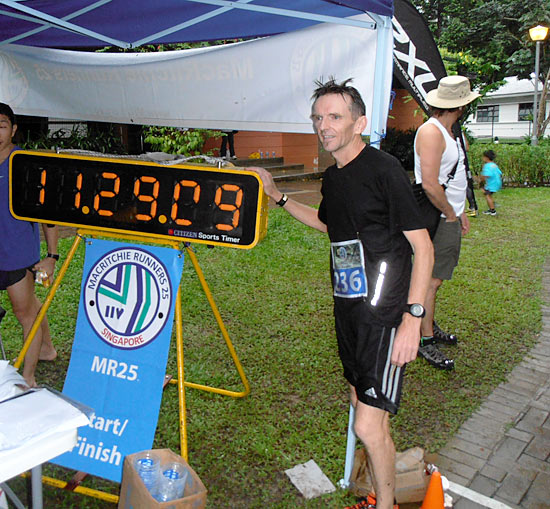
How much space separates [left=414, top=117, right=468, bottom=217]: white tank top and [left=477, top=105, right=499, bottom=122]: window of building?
48.6m

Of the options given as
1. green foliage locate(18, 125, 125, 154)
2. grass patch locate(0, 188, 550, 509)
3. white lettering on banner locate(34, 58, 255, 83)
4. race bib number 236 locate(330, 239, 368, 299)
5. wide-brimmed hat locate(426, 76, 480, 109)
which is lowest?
grass patch locate(0, 188, 550, 509)

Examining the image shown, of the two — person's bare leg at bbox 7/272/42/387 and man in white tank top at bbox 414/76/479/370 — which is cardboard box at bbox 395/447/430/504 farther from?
person's bare leg at bbox 7/272/42/387

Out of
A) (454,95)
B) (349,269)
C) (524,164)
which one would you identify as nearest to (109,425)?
(349,269)

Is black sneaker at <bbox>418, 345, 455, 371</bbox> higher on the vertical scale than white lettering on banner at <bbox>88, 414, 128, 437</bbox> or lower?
lower

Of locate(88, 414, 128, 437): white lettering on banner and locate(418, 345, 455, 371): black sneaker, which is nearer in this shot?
locate(88, 414, 128, 437): white lettering on banner

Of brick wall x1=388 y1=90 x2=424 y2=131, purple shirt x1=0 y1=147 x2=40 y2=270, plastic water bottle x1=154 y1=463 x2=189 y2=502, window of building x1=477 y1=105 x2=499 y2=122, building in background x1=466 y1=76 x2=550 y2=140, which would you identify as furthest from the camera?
window of building x1=477 y1=105 x2=499 y2=122

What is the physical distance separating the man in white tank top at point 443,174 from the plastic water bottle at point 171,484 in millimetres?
2611

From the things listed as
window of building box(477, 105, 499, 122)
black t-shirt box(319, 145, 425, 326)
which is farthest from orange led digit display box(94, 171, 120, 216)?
window of building box(477, 105, 499, 122)

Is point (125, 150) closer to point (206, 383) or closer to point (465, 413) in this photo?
point (206, 383)

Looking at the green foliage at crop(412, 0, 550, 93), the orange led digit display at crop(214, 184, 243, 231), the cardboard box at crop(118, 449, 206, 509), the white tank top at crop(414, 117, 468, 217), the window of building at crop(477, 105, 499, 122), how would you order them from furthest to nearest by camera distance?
the window of building at crop(477, 105, 499, 122) → the green foliage at crop(412, 0, 550, 93) → the white tank top at crop(414, 117, 468, 217) → the orange led digit display at crop(214, 184, 243, 231) → the cardboard box at crop(118, 449, 206, 509)

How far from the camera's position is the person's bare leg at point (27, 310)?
142 inches

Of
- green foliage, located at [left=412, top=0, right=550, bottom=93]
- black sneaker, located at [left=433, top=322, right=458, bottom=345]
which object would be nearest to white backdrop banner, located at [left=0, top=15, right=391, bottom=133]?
black sneaker, located at [left=433, top=322, right=458, bottom=345]

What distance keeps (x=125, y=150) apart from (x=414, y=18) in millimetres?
9820

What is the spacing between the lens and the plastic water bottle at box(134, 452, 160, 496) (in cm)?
239
